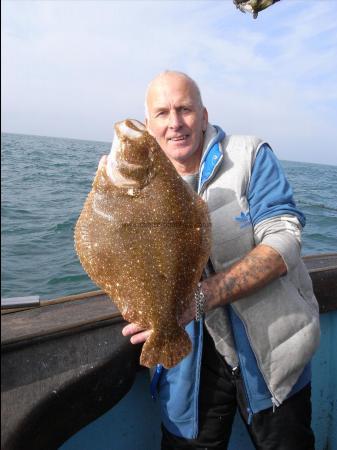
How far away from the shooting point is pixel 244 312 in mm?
2367

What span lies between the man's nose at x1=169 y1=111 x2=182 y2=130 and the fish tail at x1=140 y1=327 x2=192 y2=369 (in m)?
1.27

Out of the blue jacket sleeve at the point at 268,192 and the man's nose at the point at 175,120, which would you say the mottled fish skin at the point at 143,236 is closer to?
the blue jacket sleeve at the point at 268,192

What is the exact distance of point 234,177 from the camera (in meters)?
2.42

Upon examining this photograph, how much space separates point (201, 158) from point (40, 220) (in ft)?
29.2

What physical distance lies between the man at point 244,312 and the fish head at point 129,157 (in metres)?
0.64

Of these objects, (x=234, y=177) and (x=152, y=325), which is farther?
(x=234, y=177)

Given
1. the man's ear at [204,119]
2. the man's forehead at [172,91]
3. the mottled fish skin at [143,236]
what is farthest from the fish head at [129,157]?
the man's ear at [204,119]

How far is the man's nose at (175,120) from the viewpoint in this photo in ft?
8.39

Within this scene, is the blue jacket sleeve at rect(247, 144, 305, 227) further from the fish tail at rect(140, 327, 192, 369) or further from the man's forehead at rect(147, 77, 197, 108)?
the fish tail at rect(140, 327, 192, 369)

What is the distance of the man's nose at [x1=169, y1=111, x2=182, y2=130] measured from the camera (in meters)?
2.56

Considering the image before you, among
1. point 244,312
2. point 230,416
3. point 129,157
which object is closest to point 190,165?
point 129,157

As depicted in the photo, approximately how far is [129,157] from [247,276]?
0.89 meters

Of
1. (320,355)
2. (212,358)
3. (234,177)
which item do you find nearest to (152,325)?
(212,358)

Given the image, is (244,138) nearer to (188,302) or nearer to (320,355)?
(188,302)
